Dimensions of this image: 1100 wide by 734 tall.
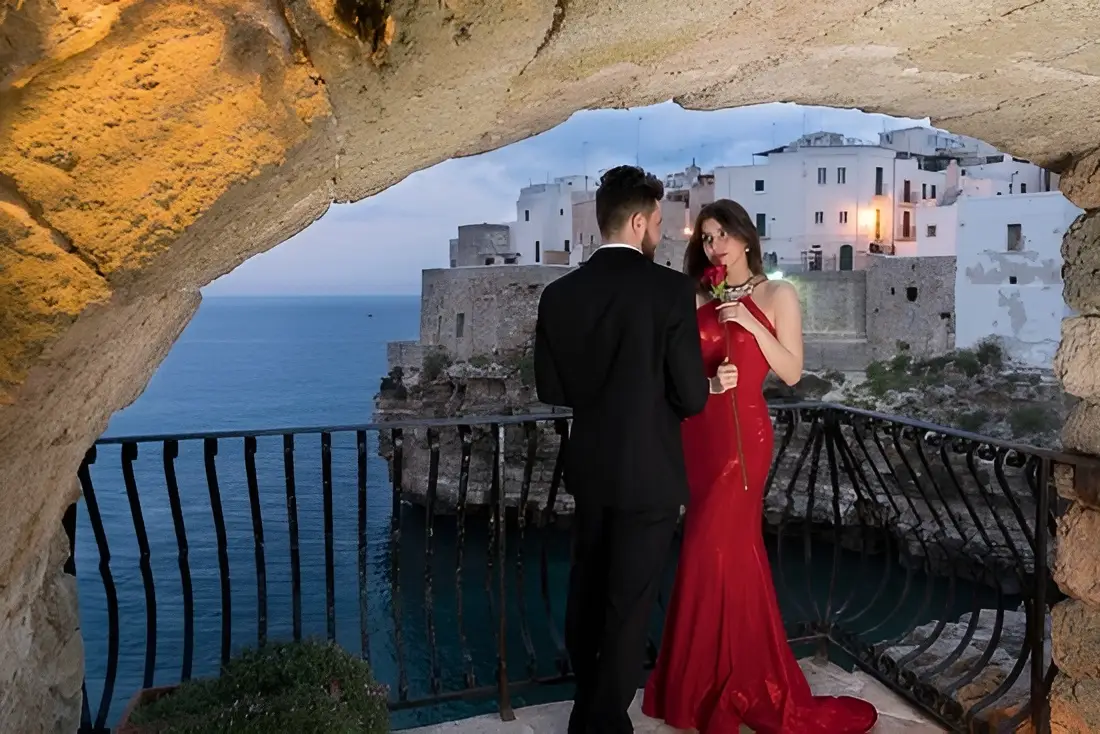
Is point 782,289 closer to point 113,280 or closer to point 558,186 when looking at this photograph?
point 113,280

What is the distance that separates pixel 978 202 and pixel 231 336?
100m

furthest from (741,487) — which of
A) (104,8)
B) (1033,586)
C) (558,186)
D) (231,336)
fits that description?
(231,336)

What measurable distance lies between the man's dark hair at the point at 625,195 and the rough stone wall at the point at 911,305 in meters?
27.8

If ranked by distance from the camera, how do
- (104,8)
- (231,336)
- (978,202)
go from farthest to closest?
(231,336), (978,202), (104,8)

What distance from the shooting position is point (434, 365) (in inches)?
1077

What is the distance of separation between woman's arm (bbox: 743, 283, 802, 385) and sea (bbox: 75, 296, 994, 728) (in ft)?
3.43

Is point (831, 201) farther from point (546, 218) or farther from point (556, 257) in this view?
point (546, 218)

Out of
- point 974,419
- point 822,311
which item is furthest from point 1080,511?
point 822,311

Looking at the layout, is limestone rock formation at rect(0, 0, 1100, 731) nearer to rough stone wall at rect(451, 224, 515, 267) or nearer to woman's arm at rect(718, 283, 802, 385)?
woman's arm at rect(718, 283, 802, 385)

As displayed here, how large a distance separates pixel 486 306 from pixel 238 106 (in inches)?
1073

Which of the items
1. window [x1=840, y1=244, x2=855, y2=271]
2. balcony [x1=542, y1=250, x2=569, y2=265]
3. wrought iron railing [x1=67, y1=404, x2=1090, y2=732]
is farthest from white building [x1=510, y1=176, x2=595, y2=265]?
wrought iron railing [x1=67, y1=404, x2=1090, y2=732]

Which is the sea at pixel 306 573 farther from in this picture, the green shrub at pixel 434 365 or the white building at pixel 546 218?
the white building at pixel 546 218

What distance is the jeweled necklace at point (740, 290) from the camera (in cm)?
293

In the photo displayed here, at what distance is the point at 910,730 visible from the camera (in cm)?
304
